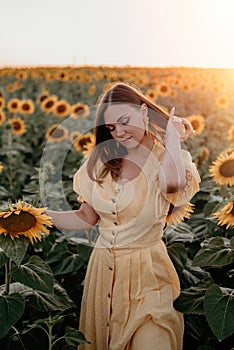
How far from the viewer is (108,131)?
97.7 inches

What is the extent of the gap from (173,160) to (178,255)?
71 cm

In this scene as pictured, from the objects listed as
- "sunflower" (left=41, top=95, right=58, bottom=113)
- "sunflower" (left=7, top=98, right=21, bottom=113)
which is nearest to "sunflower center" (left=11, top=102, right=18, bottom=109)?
"sunflower" (left=7, top=98, right=21, bottom=113)

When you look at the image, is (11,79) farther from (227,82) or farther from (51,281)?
(51,281)

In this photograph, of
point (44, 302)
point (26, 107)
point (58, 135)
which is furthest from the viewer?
point (26, 107)

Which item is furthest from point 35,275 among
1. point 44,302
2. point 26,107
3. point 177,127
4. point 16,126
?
point 26,107

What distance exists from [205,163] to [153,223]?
2.93 metres

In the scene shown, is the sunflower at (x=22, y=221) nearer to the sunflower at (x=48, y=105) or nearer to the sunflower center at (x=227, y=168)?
the sunflower center at (x=227, y=168)

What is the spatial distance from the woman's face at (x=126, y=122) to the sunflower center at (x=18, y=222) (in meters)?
0.38

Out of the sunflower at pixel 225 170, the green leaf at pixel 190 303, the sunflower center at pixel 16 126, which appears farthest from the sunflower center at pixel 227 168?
the sunflower center at pixel 16 126

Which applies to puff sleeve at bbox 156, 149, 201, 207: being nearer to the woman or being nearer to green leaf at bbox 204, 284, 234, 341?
the woman

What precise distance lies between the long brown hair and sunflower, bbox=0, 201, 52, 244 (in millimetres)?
272

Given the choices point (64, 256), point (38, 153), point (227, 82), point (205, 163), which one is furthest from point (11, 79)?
point (64, 256)

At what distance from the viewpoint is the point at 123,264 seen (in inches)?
98.1

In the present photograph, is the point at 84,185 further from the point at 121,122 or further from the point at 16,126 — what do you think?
the point at 16,126
